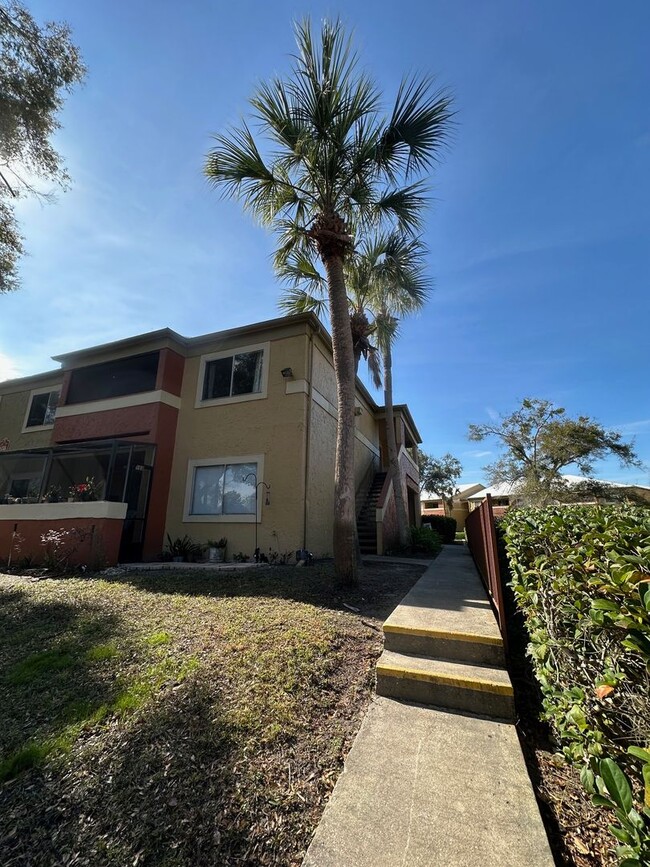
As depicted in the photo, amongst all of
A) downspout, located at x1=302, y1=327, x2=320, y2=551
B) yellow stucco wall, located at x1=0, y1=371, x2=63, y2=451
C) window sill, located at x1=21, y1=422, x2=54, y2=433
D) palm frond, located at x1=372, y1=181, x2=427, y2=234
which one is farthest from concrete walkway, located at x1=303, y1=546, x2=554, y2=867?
window sill, located at x1=21, y1=422, x2=54, y2=433

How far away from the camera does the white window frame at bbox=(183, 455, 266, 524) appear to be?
30.8 ft

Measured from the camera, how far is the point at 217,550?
9281 millimetres

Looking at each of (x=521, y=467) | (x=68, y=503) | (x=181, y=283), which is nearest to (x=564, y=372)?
(x=521, y=467)

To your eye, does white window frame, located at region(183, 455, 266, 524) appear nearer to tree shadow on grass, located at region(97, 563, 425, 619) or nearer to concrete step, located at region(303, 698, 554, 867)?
tree shadow on grass, located at region(97, 563, 425, 619)

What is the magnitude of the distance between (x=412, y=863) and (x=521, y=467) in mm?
22800

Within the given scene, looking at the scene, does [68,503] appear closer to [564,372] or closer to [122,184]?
[122,184]

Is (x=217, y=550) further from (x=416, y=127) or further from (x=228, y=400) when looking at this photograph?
(x=416, y=127)

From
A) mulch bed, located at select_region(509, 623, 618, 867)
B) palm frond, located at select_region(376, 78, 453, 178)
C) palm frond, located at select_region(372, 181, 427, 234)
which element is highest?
palm frond, located at select_region(376, 78, 453, 178)

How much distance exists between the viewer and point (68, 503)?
28.5 ft

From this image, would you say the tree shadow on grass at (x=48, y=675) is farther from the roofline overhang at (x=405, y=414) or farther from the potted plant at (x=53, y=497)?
the roofline overhang at (x=405, y=414)

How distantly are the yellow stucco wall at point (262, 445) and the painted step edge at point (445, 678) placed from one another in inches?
239

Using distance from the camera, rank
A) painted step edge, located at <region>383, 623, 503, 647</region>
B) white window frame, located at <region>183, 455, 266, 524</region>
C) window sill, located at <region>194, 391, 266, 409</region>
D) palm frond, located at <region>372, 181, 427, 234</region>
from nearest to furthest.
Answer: painted step edge, located at <region>383, 623, 503, 647</region> → palm frond, located at <region>372, 181, 427, 234</region> → white window frame, located at <region>183, 455, 266, 524</region> → window sill, located at <region>194, 391, 266, 409</region>

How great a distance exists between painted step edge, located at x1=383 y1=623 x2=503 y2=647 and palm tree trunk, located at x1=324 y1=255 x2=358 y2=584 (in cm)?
239

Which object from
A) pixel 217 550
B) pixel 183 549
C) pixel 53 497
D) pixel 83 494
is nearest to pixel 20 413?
pixel 53 497
